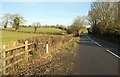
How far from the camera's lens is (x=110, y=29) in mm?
53781

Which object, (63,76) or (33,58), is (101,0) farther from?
(63,76)

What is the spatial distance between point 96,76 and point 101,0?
→ 177ft

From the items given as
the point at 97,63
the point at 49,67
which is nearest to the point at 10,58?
the point at 49,67

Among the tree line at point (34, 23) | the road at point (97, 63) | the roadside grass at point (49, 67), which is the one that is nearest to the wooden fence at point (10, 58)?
the roadside grass at point (49, 67)

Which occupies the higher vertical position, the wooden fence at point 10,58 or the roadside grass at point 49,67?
the wooden fence at point 10,58

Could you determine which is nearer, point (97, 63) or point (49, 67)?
point (49, 67)

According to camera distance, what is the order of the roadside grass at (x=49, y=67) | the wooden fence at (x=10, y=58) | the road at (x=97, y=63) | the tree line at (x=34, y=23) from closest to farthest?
1. the wooden fence at (x=10, y=58)
2. the roadside grass at (x=49, y=67)
3. the road at (x=97, y=63)
4. the tree line at (x=34, y=23)

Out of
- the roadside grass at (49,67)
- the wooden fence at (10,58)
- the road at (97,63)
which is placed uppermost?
the wooden fence at (10,58)

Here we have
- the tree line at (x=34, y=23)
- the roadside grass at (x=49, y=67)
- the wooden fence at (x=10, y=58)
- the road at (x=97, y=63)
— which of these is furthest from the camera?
the tree line at (x=34, y=23)

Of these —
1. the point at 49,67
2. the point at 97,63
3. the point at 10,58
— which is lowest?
the point at 97,63

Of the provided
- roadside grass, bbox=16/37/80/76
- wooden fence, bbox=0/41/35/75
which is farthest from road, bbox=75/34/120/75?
wooden fence, bbox=0/41/35/75

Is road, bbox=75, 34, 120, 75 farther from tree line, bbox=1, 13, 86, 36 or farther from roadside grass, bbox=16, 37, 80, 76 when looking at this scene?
tree line, bbox=1, 13, 86, 36

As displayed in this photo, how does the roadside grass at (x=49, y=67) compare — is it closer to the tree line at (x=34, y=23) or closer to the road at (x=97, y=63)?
the road at (x=97, y=63)

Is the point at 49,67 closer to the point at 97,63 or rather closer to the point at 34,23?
the point at 97,63
